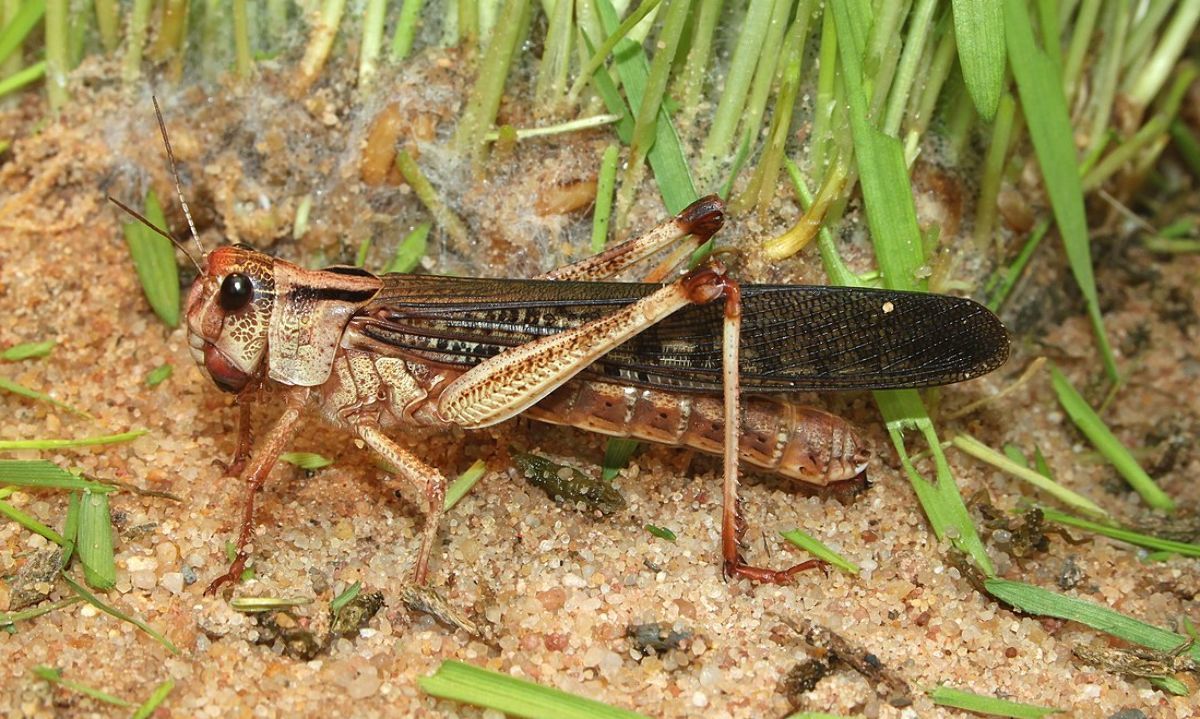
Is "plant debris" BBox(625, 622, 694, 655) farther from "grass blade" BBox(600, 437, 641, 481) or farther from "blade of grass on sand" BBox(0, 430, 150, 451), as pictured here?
"blade of grass on sand" BBox(0, 430, 150, 451)

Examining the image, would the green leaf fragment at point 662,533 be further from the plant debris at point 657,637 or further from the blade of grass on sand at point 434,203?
the blade of grass on sand at point 434,203

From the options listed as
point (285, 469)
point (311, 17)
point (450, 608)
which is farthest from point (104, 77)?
point (450, 608)

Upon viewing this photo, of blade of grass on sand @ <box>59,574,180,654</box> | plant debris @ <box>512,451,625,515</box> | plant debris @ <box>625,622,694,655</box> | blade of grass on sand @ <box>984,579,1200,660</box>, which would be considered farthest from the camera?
plant debris @ <box>512,451,625,515</box>

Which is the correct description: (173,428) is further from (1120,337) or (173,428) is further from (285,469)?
(1120,337)

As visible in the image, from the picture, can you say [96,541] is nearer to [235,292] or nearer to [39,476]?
[39,476]

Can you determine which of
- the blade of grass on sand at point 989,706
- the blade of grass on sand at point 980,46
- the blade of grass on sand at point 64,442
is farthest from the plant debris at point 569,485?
the blade of grass on sand at point 980,46

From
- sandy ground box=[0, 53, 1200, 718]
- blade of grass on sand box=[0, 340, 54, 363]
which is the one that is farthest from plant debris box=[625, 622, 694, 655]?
blade of grass on sand box=[0, 340, 54, 363]
